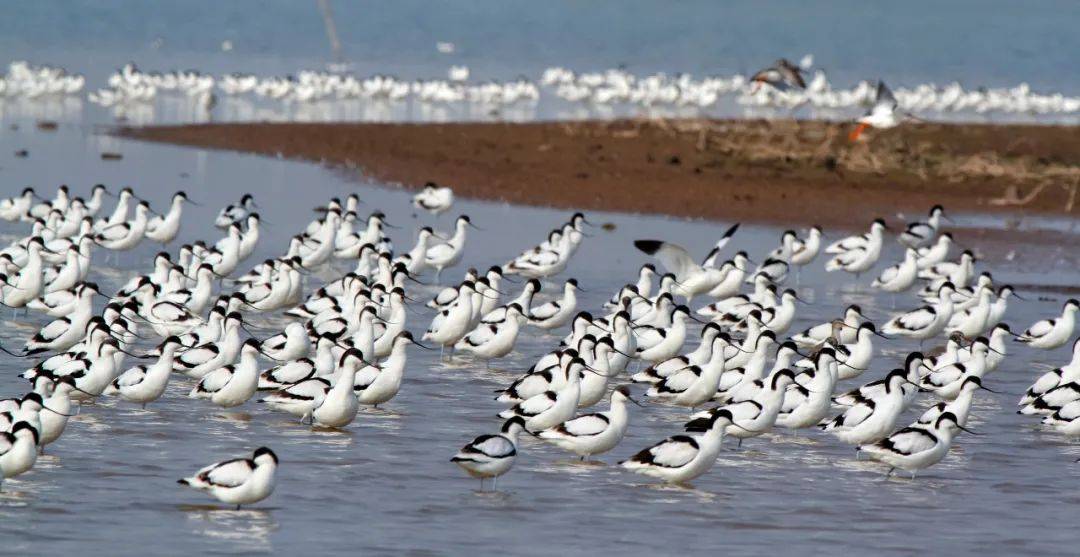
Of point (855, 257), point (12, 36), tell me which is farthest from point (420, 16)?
point (855, 257)

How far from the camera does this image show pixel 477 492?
12.1m

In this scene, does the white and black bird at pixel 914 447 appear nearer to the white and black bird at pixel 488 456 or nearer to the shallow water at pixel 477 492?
the shallow water at pixel 477 492

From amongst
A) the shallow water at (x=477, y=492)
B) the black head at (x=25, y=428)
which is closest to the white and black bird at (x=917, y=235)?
the shallow water at (x=477, y=492)

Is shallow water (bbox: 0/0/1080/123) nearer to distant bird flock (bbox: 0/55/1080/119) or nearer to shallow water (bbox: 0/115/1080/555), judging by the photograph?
distant bird flock (bbox: 0/55/1080/119)

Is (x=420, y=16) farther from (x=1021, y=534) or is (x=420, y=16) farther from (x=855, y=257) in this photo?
(x=1021, y=534)

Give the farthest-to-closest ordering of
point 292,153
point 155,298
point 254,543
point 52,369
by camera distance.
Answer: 1. point 292,153
2. point 155,298
3. point 52,369
4. point 254,543

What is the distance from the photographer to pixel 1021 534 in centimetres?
1158

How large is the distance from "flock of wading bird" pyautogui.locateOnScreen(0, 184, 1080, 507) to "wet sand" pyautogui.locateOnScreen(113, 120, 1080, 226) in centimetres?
608

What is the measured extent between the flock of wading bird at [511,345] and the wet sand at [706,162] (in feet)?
20.0

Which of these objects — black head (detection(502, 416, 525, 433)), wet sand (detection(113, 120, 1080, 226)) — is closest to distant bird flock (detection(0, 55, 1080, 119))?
wet sand (detection(113, 120, 1080, 226))

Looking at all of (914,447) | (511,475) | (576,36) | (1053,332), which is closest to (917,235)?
(1053,332)

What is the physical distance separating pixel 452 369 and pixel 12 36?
221 feet

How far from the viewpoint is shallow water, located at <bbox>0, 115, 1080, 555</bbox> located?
1076 cm

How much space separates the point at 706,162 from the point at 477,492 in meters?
22.4
